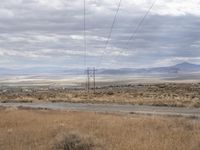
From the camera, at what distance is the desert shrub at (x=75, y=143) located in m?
14.9

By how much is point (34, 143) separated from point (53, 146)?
1831 millimetres

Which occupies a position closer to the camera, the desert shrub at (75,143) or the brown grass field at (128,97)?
the desert shrub at (75,143)

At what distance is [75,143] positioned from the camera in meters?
14.9

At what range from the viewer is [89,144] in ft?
49.3

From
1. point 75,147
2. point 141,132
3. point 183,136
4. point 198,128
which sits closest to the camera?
point 75,147

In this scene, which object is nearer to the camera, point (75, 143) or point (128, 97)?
point (75, 143)

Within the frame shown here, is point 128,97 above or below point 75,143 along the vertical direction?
below

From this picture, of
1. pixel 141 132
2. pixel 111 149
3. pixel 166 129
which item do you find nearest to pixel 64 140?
pixel 111 149

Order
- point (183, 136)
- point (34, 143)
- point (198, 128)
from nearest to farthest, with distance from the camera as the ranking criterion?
point (34, 143) → point (183, 136) → point (198, 128)

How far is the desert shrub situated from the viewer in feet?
Result: 49.0

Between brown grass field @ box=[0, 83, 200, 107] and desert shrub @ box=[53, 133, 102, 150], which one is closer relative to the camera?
desert shrub @ box=[53, 133, 102, 150]

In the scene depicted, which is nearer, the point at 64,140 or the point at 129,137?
the point at 64,140

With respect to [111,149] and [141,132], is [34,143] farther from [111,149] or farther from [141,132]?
[141,132]

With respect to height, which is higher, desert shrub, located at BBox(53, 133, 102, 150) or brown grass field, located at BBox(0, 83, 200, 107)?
desert shrub, located at BBox(53, 133, 102, 150)
